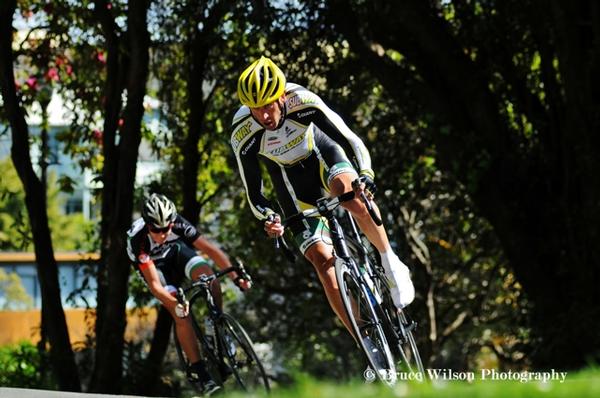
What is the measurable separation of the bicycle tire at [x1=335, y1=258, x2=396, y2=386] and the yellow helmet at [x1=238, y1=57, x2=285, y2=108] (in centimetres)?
124

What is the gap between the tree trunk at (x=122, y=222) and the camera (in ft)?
47.5

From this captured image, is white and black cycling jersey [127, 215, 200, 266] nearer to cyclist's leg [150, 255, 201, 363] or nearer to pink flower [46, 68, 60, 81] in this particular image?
cyclist's leg [150, 255, 201, 363]

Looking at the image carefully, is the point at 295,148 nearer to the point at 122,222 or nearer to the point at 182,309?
the point at 182,309

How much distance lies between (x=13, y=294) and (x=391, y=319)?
4399 centimetres

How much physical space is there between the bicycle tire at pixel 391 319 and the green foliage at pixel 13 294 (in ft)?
139

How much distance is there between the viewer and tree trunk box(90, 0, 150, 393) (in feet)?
47.5

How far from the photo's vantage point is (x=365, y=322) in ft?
28.4

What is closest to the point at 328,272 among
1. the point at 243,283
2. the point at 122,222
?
the point at 243,283

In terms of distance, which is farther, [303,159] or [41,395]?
[303,159]

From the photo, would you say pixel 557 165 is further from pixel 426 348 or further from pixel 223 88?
pixel 426 348

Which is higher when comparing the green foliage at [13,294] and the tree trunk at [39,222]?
the tree trunk at [39,222]

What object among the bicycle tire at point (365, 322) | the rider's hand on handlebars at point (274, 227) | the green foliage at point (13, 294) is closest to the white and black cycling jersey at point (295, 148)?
the rider's hand on handlebars at point (274, 227)

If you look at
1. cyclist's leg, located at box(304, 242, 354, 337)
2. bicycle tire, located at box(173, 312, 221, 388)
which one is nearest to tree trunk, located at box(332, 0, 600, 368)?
bicycle tire, located at box(173, 312, 221, 388)

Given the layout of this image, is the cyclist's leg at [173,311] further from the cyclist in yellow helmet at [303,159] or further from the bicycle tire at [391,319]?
the bicycle tire at [391,319]
